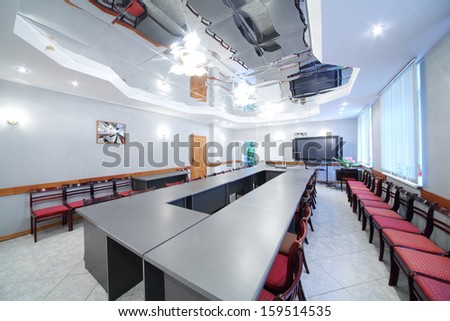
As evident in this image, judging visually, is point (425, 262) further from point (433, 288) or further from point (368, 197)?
point (368, 197)

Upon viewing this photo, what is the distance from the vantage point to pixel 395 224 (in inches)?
77.1

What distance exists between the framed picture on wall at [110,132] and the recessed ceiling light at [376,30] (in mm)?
5341

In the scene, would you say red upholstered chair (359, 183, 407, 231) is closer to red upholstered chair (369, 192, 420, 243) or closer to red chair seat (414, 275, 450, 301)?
red upholstered chair (369, 192, 420, 243)

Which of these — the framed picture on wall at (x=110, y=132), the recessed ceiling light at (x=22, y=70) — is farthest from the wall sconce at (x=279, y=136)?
the recessed ceiling light at (x=22, y=70)

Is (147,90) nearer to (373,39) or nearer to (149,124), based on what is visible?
(149,124)

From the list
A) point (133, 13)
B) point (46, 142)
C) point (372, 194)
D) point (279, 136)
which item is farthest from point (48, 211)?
point (279, 136)

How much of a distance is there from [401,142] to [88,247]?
4941 mm

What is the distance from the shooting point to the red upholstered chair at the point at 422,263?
3.89 ft

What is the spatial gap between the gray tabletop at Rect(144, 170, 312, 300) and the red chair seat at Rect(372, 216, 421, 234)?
1.34m

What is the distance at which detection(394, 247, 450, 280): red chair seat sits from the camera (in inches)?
47.0

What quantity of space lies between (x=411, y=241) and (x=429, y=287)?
2.48ft

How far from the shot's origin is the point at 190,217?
1.52 m

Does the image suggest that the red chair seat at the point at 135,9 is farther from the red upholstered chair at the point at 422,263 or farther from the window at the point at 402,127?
the window at the point at 402,127

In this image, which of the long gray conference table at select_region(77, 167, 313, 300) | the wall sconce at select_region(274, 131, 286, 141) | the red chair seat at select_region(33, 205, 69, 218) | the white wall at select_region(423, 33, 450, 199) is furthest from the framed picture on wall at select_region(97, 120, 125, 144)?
the wall sconce at select_region(274, 131, 286, 141)
